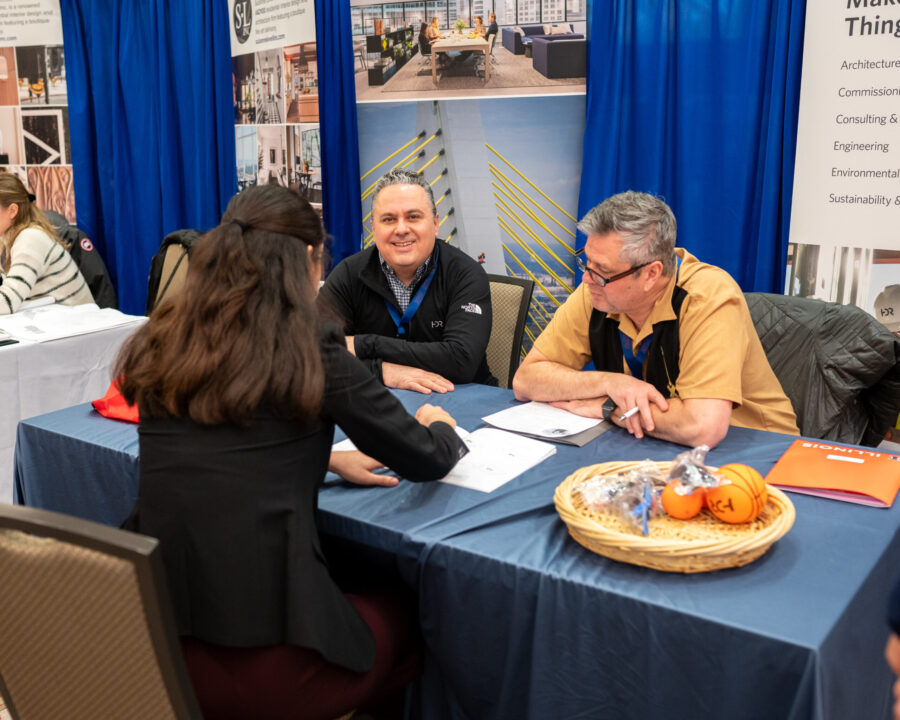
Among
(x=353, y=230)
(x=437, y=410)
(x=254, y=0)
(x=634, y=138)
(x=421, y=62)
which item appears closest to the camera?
(x=437, y=410)

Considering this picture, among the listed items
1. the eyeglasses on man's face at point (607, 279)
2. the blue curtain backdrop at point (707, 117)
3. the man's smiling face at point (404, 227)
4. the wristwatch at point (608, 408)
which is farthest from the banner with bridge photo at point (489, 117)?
the wristwatch at point (608, 408)

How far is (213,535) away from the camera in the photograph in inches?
53.7

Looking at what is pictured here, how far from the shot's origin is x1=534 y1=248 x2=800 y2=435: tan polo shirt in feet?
6.63

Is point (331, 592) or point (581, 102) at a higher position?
point (581, 102)

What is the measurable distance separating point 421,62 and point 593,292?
7.66ft

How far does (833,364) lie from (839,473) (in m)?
0.76

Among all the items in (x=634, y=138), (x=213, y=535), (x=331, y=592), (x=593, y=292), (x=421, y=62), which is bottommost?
(x=331, y=592)

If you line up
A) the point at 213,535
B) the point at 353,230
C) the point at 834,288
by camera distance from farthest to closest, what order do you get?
the point at 353,230, the point at 834,288, the point at 213,535

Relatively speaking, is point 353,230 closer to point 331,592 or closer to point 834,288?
point 834,288

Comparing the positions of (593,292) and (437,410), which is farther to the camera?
(593,292)

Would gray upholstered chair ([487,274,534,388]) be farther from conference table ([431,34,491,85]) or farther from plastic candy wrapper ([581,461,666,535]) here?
plastic candy wrapper ([581,461,666,535])

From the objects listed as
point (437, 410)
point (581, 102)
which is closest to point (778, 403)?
point (437, 410)

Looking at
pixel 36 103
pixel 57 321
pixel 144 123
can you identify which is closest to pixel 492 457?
pixel 57 321

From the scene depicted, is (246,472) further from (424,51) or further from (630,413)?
(424,51)
